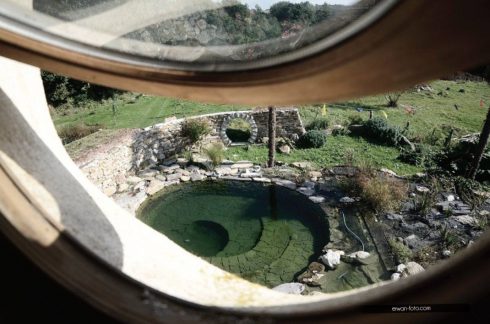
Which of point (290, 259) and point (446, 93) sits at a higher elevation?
point (446, 93)

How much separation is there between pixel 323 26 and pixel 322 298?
1030 millimetres

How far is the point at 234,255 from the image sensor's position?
7.38 m

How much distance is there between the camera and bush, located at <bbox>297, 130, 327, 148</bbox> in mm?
10891

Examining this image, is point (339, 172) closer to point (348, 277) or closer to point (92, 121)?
point (348, 277)

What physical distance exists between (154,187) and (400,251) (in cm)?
539

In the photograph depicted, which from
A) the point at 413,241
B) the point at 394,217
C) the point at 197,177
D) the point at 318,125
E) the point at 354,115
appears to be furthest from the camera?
the point at 354,115

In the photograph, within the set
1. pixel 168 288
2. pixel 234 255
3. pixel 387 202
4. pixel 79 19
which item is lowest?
pixel 234 255

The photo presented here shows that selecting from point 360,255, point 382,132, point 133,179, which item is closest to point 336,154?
point 382,132

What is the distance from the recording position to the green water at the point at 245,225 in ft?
23.5

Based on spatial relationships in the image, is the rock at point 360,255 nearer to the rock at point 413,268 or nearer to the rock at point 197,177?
the rock at point 413,268

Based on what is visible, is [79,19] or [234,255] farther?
[234,255]

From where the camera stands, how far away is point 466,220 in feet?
26.0

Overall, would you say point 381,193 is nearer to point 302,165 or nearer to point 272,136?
point 302,165

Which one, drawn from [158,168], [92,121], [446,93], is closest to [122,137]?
[158,168]
